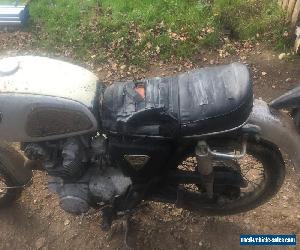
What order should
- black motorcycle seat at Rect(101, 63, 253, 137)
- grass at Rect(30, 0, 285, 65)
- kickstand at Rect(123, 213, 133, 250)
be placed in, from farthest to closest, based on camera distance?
grass at Rect(30, 0, 285, 65)
kickstand at Rect(123, 213, 133, 250)
black motorcycle seat at Rect(101, 63, 253, 137)

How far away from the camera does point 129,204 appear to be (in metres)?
3.13

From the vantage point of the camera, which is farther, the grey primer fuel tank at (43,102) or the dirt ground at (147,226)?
the dirt ground at (147,226)

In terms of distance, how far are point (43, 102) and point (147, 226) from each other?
1633mm

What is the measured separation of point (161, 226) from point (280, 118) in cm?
152

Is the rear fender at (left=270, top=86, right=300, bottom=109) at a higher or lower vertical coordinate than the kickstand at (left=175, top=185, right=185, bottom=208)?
higher

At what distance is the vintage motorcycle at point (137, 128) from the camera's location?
2.57m

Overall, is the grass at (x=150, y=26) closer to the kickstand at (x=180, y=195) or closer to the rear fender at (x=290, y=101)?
the kickstand at (x=180, y=195)

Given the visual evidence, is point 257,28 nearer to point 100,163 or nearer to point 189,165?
point 189,165

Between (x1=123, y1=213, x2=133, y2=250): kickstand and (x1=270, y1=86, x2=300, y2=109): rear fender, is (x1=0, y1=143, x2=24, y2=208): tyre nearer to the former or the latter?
(x1=123, y1=213, x2=133, y2=250): kickstand

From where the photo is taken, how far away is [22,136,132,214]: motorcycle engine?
110 inches

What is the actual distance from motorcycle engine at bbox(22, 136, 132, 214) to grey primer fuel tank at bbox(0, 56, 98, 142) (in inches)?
4.7

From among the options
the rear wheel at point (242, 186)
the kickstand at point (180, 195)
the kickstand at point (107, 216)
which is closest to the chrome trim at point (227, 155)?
→ the rear wheel at point (242, 186)

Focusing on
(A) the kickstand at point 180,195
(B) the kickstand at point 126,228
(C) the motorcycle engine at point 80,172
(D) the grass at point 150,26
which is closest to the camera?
(C) the motorcycle engine at point 80,172

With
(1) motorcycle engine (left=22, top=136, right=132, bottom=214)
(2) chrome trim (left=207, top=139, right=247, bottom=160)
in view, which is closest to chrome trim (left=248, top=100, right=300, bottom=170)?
(2) chrome trim (left=207, top=139, right=247, bottom=160)
